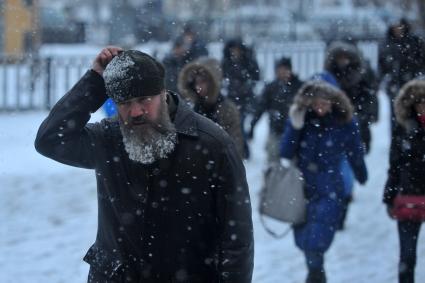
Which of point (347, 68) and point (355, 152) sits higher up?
point (347, 68)

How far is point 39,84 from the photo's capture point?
1655cm

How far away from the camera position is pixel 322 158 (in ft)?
20.7

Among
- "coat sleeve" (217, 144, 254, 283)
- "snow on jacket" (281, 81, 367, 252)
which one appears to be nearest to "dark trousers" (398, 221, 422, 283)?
"snow on jacket" (281, 81, 367, 252)

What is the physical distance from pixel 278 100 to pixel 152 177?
20.6ft

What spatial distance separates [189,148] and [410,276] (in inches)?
125

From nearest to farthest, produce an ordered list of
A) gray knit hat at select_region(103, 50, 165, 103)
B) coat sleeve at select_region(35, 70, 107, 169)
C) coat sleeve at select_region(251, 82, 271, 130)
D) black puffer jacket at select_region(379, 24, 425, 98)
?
1. gray knit hat at select_region(103, 50, 165, 103)
2. coat sleeve at select_region(35, 70, 107, 169)
3. black puffer jacket at select_region(379, 24, 425, 98)
4. coat sleeve at select_region(251, 82, 271, 130)

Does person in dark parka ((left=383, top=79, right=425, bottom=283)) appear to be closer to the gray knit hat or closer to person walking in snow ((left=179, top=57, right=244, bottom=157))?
person walking in snow ((left=179, top=57, right=244, bottom=157))

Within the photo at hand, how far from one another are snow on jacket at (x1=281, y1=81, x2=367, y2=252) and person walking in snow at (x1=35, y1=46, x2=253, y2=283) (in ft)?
9.37

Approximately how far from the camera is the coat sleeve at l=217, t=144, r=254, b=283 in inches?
130

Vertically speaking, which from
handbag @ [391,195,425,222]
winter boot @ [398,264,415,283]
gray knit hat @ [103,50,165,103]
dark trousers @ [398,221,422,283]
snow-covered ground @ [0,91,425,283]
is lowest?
snow-covered ground @ [0,91,425,283]

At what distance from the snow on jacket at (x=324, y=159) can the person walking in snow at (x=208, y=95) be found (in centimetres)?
51

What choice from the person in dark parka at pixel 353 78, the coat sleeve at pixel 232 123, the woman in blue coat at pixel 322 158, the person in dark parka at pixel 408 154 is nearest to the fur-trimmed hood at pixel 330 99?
the woman in blue coat at pixel 322 158

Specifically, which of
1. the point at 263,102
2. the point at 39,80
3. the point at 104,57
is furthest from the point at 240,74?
the point at 104,57

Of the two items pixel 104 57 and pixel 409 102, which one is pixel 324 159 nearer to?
pixel 409 102
